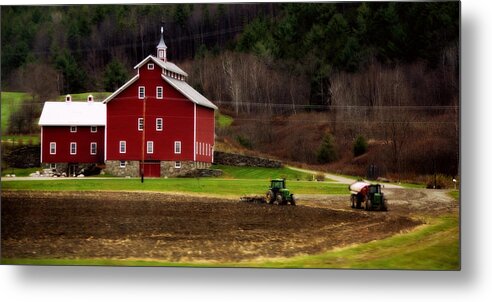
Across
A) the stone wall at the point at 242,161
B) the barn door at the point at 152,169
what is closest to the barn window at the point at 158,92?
the barn door at the point at 152,169

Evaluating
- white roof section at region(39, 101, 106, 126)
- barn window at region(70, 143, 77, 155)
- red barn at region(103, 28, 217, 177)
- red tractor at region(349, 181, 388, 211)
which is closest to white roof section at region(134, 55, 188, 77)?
red barn at region(103, 28, 217, 177)

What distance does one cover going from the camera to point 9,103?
711 inches

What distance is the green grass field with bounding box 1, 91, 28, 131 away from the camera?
18.0m

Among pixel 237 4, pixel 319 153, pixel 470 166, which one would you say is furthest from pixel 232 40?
pixel 470 166

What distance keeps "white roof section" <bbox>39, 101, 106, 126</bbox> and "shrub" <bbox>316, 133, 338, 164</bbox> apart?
15.2ft

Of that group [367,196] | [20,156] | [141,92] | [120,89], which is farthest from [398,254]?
[20,156]

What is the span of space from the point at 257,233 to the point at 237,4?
4559 mm

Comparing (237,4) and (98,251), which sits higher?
(237,4)

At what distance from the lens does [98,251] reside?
17.4m

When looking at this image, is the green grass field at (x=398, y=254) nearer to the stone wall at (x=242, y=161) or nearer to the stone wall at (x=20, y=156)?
the stone wall at (x=242, y=161)

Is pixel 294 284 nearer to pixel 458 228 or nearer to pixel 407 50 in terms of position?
pixel 458 228

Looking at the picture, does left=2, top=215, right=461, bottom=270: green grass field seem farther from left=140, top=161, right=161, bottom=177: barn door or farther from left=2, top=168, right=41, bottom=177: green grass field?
left=2, top=168, right=41, bottom=177: green grass field

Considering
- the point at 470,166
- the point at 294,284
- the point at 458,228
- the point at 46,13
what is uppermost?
the point at 46,13

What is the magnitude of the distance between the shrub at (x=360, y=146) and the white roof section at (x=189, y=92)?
9.78 feet
